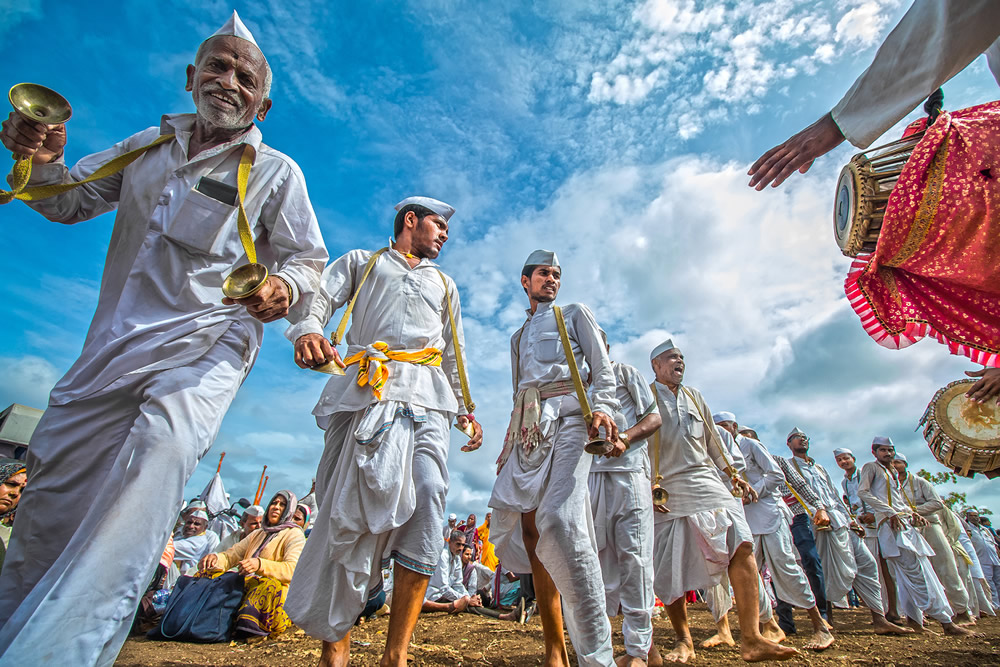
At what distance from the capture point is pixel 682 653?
4379mm

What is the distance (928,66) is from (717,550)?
3708 mm

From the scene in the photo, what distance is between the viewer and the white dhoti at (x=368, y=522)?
2.79 meters

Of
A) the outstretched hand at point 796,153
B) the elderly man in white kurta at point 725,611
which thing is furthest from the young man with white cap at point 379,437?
the elderly man in white kurta at point 725,611

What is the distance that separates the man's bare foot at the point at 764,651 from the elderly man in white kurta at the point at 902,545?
6053 millimetres

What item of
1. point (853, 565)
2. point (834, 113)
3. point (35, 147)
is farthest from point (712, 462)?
point (35, 147)

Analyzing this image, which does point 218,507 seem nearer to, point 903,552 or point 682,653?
point 682,653

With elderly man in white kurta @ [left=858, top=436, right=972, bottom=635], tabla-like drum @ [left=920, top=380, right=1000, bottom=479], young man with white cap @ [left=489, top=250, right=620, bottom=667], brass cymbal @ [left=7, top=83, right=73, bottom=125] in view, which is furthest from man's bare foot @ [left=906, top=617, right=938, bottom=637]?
brass cymbal @ [left=7, top=83, right=73, bottom=125]

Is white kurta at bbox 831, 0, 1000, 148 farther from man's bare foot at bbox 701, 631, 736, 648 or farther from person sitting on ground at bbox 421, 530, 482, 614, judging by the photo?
person sitting on ground at bbox 421, 530, 482, 614

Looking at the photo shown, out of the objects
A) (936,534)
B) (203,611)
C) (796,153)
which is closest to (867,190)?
(796,153)

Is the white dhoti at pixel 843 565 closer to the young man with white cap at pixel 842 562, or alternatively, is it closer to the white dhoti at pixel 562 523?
the young man with white cap at pixel 842 562

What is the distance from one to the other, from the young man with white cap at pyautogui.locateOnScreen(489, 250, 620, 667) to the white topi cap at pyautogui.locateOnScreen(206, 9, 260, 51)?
2446mm

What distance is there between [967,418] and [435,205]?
11.2ft

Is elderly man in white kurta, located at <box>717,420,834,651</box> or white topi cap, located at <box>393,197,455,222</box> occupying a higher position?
white topi cap, located at <box>393,197,455,222</box>

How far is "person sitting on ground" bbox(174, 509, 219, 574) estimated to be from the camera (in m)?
9.27
